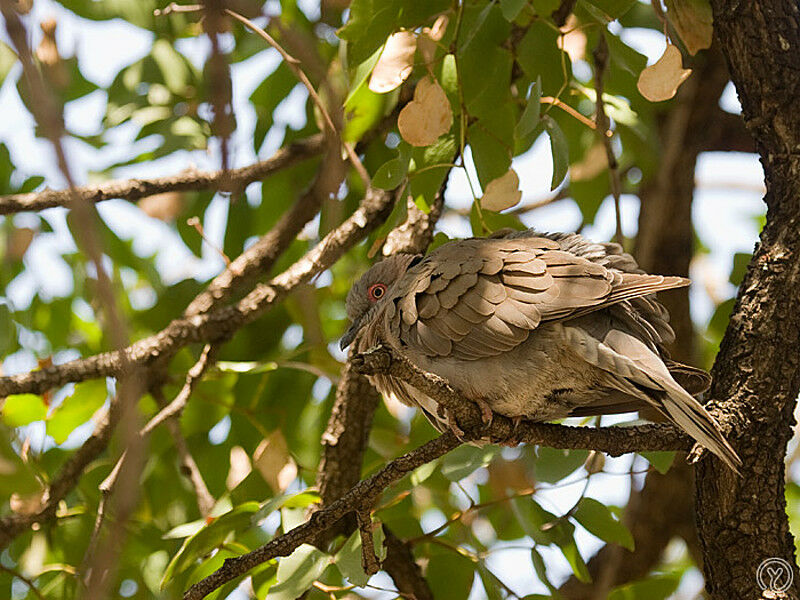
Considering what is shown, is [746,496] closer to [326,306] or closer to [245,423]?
[245,423]

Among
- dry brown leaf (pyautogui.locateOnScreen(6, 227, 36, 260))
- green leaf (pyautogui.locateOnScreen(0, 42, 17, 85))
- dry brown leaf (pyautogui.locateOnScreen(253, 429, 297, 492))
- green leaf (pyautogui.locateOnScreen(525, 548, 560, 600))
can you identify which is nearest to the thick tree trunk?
green leaf (pyautogui.locateOnScreen(525, 548, 560, 600))

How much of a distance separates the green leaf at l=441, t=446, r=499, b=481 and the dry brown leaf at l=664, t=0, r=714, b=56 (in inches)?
49.0

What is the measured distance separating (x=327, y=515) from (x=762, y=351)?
109 cm

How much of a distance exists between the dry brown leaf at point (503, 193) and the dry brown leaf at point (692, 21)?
595mm

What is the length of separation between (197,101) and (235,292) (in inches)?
33.0

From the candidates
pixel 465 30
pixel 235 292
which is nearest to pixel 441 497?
pixel 235 292

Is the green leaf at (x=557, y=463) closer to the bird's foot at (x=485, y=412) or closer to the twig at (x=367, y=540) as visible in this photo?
the bird's foot at (x=485, y=412)

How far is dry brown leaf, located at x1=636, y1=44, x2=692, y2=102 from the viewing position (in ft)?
7.41

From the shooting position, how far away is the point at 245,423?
3.37 m

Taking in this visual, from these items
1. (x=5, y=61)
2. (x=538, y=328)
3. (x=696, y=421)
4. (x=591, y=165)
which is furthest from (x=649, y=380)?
(x=5, y=61)

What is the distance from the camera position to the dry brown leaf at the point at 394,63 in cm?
238

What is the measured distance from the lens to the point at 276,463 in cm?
298

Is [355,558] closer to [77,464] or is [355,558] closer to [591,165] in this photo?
[77,464]

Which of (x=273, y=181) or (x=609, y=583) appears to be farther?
(x=273, y=181)
